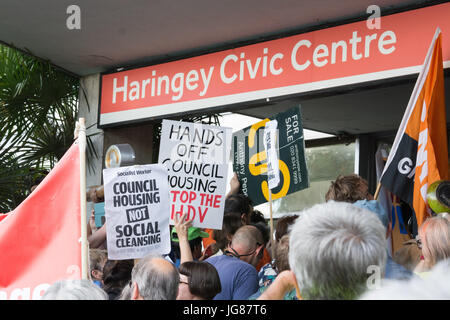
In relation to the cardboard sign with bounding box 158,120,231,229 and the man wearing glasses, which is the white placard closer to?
the cardboard sign with bounding box 158,120,231,229

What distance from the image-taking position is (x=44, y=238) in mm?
3506

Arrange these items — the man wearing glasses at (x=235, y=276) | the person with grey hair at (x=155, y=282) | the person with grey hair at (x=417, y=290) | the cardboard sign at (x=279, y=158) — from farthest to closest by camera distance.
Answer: the cardboard sign at (x=279, y=158) → the man wearing glasses at (x=235, y=276) → the person with grey hair at (x=155, y=282) → the person with grey hair at (x=417, y=290)

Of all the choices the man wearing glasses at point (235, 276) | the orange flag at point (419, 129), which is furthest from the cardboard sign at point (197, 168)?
the orange flag at point (419, 129)

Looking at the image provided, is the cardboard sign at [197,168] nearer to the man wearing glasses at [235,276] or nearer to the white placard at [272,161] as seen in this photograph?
the white placard at [272,161]

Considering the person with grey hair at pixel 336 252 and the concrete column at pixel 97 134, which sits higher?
the concrete column at pixel 97 134

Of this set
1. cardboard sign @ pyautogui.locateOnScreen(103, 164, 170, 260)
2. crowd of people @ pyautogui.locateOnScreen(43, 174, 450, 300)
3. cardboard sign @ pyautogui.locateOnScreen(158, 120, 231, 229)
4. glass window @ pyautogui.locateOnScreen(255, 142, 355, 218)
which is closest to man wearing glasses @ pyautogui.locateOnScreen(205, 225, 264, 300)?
crowd of people @ pyautogui.locateOnScreen(43, 174, 450, 300)

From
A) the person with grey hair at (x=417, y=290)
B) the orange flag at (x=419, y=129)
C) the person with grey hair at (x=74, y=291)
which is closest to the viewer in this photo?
the person with grey hair at (x=417, y=290)

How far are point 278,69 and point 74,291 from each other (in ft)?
14.2

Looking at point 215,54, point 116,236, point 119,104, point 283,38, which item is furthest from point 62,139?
point 116,236

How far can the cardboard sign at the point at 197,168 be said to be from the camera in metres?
5.13

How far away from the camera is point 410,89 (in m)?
7.82

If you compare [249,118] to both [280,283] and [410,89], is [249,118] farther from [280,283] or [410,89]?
[280,283]

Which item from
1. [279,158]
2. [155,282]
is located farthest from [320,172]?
[155,282]

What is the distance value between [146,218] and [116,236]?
24 centimetres
